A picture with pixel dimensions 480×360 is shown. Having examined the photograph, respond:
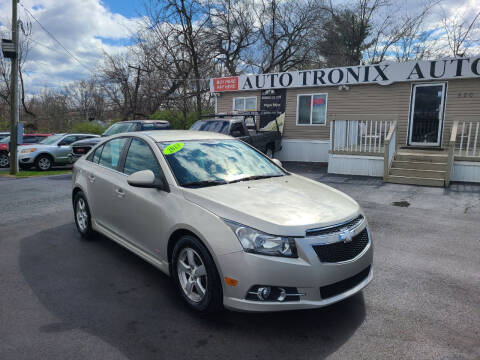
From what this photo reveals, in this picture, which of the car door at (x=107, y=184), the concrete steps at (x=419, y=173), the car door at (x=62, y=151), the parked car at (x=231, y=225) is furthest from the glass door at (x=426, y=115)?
the car door at (x=62, y=151)

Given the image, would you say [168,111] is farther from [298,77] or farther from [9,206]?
[9,206]

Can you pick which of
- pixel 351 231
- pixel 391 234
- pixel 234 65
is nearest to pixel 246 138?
pixel 391 234

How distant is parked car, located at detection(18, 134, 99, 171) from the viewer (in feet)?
46.4

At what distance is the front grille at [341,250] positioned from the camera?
2.67 m

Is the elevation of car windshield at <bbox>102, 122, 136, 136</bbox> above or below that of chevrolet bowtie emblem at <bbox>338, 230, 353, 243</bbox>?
above

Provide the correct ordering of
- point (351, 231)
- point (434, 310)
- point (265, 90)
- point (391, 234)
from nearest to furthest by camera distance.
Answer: point (351, 231), point (434, 310), point (391, 234), point (265, 90)

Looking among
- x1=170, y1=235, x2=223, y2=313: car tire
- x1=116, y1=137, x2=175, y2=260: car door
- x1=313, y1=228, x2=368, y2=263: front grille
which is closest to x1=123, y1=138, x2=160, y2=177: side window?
x1=116, y1=137, x2=175, y2=260: car door

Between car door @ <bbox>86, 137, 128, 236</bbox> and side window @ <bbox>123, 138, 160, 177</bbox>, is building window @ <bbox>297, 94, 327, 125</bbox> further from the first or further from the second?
side window @ <bbox>123, 138, 160, 177</bbox>

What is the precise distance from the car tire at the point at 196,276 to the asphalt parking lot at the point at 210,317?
159 mm

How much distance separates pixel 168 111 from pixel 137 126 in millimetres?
13900

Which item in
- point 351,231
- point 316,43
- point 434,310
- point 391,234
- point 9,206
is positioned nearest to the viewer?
point 351,231

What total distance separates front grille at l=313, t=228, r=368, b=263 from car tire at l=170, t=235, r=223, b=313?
33.1 inches

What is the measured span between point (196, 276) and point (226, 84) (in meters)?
14.1

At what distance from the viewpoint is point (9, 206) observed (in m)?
7.21
